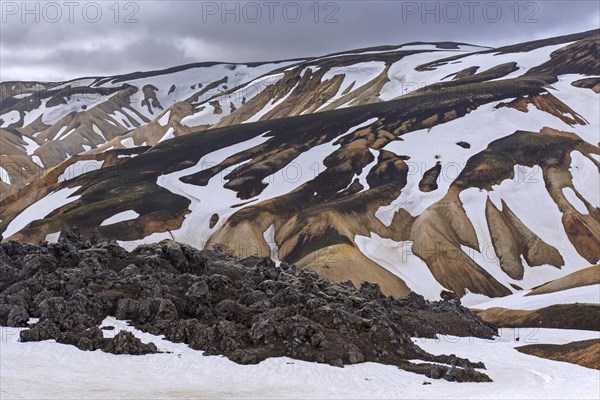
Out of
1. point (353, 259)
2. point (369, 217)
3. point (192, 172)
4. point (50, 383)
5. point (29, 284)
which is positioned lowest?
point (50, 383)

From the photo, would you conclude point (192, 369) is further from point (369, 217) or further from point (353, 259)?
point (369, 217)

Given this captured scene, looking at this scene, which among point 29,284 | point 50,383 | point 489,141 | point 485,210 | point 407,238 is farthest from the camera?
point 489,141

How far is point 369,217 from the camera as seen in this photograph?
9850cm

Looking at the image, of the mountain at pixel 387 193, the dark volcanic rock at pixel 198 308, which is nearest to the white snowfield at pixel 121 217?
the mountain at pixel 387 193

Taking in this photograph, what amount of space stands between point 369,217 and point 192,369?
6786 centimetres

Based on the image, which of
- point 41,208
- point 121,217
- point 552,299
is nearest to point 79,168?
point 41,208

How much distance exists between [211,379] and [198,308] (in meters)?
9.14

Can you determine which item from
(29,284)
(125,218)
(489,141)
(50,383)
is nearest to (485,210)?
(489,141)

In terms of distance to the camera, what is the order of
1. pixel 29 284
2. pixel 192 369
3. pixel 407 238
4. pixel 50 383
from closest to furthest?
pixel 50 383 < pixel 192 369 < pixel 29 284 < pixel 407 238

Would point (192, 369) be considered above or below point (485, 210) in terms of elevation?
below

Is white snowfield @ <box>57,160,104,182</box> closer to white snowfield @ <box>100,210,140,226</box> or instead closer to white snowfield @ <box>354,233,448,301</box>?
white snowfield @ <box>100,210,140,226</box>

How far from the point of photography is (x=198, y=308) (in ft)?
132

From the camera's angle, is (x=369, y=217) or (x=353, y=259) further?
(x=369, y=217)

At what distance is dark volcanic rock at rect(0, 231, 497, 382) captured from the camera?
35.7 m
